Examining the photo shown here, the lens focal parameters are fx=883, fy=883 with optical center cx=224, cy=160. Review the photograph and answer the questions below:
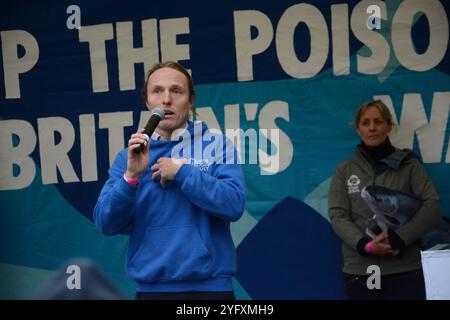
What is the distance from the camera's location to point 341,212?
17.3 ft

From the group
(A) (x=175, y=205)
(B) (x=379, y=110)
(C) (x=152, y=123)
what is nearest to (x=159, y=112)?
(C) (x=152, y=123)

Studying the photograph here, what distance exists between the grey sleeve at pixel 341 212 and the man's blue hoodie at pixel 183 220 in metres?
1.91

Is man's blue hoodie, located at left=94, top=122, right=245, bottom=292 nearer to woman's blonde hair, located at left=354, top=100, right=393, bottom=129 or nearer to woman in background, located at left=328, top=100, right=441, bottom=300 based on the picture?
woman in background, located at left=328, top=100, right=441, bottom=300

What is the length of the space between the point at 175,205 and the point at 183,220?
2.6 inches

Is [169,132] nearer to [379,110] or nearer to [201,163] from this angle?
[201,163]

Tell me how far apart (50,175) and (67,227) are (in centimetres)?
37

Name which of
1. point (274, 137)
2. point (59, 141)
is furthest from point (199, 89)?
point (59, 141)

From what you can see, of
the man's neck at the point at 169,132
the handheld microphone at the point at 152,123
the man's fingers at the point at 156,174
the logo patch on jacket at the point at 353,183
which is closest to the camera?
the handheld microphone at the point at 152,123

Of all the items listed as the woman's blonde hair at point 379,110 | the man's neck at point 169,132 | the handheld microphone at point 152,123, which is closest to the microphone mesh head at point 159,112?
the handheld microphone at point 152,123

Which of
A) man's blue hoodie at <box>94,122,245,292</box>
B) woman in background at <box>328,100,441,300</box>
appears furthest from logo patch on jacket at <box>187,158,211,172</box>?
woman in background at <box>328,100,441,300</box>

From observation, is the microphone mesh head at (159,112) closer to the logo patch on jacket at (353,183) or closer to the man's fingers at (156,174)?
the man's fingers at (156,174)

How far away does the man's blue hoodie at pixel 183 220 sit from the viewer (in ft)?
10.5

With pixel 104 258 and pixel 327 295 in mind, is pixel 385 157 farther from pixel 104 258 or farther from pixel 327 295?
pixel 104 258

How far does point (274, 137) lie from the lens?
566 centimetres
